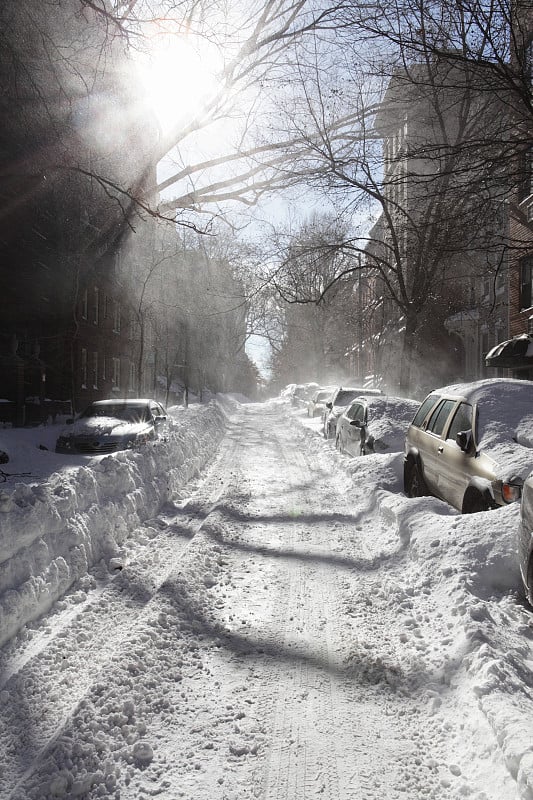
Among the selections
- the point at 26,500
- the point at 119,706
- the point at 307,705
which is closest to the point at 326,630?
the point at 307,705

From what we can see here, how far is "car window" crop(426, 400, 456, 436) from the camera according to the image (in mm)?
8078

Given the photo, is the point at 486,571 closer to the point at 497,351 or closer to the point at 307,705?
the point at 307,705

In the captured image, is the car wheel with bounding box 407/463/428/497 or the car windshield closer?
the car wheel with bounding box 407/463/428/497

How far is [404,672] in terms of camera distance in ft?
13.1

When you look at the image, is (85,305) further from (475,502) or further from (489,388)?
(475,502)

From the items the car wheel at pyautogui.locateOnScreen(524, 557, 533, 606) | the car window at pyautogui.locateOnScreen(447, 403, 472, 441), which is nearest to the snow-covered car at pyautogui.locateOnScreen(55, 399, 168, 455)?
the car window at pyautogui.locateOnScreen(447, 403, 472, 441)

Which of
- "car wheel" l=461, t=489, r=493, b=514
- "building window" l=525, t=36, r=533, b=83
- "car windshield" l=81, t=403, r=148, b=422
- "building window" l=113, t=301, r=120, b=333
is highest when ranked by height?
"building window" l=525, t=36, r=533, b=83

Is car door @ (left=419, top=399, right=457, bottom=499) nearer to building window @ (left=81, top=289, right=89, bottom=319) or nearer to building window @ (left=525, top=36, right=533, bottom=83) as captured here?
building window @ (left=525, top=36, right=533, bottom=83)

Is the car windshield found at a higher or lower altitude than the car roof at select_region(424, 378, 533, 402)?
lower

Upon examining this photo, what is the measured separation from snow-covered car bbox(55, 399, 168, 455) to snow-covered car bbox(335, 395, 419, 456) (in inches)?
175

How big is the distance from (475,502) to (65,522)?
175 inches

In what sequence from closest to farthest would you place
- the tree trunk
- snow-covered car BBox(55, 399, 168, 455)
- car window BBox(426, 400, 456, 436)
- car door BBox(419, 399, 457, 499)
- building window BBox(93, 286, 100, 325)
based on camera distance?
car door BBox(419, 399, 457, 499) < car window BBox(426, 400, 456, 436) < snow-covered car BBox(55, 399, 168, 455) < the tree trunk < building window BBox(93, 286, 100, 325)

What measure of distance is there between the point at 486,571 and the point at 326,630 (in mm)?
1540

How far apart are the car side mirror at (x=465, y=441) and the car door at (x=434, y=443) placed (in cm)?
81
